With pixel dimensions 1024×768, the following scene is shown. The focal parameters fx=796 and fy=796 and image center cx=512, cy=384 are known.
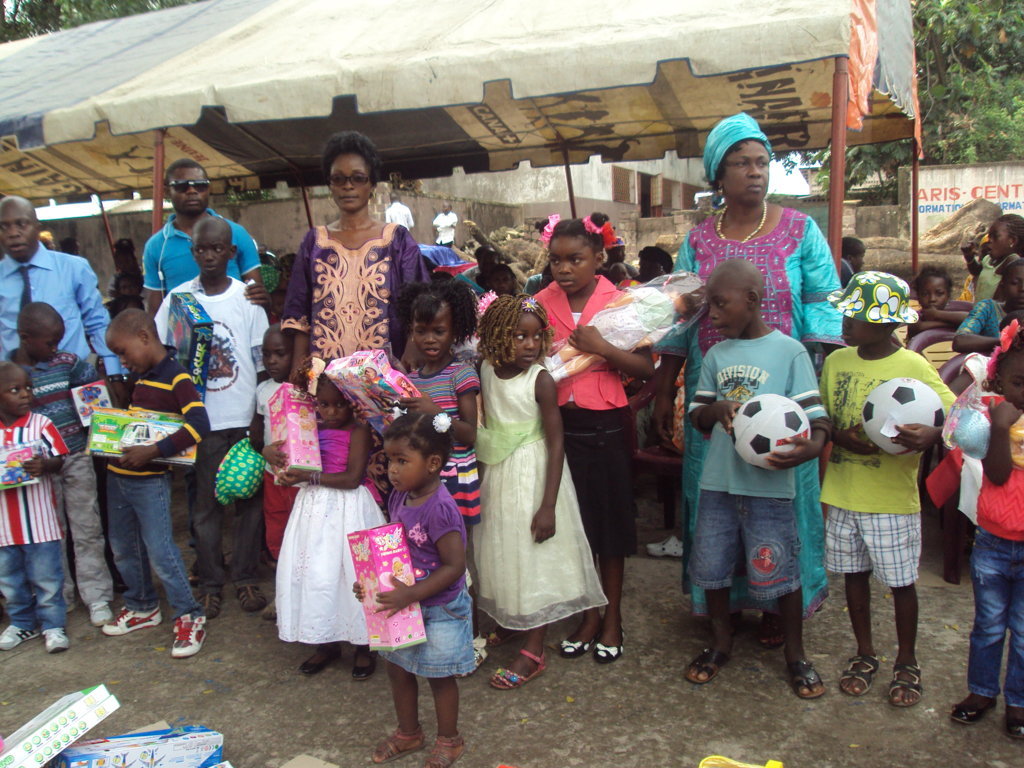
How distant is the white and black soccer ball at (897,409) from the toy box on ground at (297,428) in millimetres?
2115

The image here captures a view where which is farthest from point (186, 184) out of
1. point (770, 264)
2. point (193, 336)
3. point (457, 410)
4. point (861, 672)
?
point (861, 672)

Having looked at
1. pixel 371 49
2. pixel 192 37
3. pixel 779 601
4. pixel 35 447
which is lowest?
pixel 779 601

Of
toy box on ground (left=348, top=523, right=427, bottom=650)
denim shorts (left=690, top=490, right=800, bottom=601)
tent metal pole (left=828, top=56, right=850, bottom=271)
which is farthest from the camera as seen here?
tent metal pole (left=828, top=56, right=850, bottom=271)

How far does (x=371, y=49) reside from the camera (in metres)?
4.44

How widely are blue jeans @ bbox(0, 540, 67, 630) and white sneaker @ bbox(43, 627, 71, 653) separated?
35 millimetres

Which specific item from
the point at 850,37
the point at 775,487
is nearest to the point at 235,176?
the point at 850,37

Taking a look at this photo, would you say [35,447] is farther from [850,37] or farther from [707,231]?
[850,37]

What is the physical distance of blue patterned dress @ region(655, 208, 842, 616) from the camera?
3.16 metres

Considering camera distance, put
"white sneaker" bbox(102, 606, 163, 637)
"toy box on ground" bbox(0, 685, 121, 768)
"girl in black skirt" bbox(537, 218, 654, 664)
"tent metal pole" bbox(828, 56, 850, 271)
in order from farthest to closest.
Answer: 1. "white sneaker" bbox(102, 606, 163, 637)
2. "tent metal pole" bbox(828, 56, 850, 271)
3. "girl in black skirt" bbox(537, 218, 654, 664)
4. "toy box on ground" bbox(0, 685, 121, 768)

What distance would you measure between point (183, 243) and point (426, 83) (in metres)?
1.57

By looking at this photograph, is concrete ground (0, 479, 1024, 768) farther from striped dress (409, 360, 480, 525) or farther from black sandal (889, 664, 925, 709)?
striped dress (409, 360, 480, 525)

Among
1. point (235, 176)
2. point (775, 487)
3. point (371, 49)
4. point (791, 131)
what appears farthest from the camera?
point (235, 176)

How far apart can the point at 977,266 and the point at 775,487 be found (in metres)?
3.70

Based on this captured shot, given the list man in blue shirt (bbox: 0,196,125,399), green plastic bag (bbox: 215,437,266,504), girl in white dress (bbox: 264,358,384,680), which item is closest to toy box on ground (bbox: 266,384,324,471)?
girl in white dress (bbox: 264,358,384,680)
